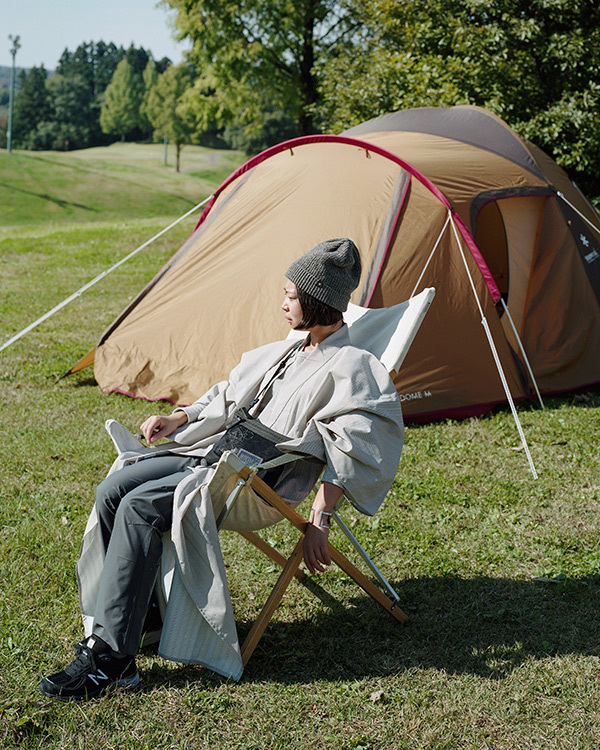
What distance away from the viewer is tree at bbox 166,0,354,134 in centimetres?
1908

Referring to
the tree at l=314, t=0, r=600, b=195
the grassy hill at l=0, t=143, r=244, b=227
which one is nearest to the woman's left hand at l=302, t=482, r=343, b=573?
the tree at l=314, t=0, r=600, b=195

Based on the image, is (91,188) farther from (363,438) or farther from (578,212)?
(363,438)

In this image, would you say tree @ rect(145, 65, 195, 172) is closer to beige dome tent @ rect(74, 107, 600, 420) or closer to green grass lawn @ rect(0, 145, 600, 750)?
beige dome tent @ rect(74, 107, 600, 420)

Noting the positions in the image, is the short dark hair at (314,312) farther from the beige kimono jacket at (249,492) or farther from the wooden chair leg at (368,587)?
the wooden chair leg at (368,587)

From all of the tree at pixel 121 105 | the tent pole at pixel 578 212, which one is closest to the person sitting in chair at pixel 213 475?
the tent pole at pixel 578 212

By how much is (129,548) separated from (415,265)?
346 centimetres

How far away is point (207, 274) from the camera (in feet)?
20.2

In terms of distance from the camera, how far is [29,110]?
211ft

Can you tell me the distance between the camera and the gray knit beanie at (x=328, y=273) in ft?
9.59

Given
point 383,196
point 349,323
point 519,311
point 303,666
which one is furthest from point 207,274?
point 303,666

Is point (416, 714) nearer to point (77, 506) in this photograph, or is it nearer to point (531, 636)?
point (531, 636)

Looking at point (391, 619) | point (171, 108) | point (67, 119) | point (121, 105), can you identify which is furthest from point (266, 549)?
point (67, 119)

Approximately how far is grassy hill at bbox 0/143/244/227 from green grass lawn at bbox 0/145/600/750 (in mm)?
26099

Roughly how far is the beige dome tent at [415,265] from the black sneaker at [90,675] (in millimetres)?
3134
